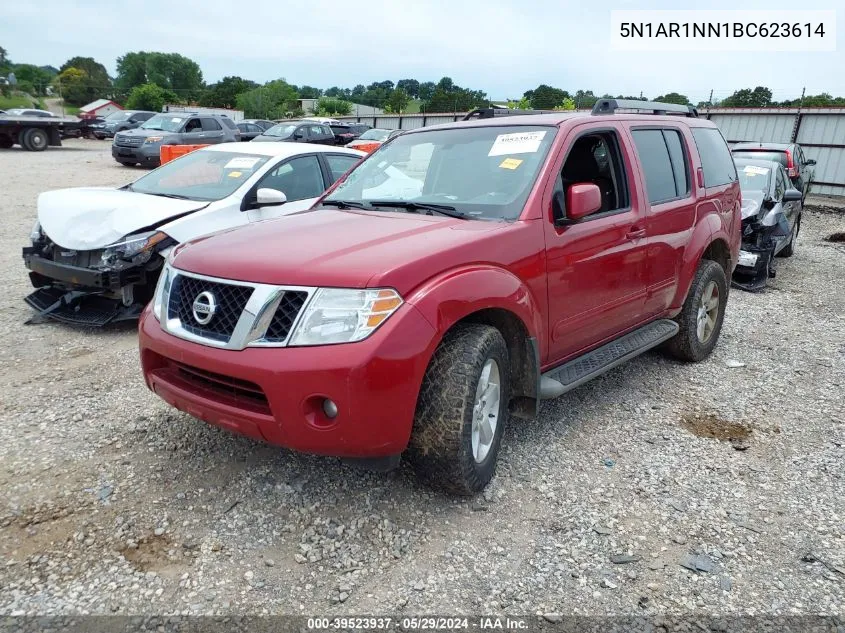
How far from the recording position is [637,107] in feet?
15.3

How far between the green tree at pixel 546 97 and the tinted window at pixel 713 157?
31.0 metres

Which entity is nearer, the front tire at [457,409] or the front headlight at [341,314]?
the front headlight at [341,314]

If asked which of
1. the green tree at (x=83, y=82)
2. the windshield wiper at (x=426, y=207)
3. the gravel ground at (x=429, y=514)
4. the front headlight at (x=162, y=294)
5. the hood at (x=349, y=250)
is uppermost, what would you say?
the green tree at (x=83, y=82)

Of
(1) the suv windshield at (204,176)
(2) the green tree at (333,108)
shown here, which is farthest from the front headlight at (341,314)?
(2) the green tree at (333,108)

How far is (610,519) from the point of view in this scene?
3055 mm

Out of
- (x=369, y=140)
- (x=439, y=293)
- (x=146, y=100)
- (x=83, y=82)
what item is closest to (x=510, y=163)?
(x=439, y=293)

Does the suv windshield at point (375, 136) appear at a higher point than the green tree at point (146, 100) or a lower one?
lower

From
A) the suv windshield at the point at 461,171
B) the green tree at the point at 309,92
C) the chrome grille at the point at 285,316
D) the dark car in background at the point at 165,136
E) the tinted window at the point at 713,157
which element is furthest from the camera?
the green tree at the point at 309,92

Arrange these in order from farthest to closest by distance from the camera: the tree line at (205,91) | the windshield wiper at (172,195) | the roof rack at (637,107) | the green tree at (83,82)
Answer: the green tree at (83,82), the tree line at (205,91), the windshield wiper at (172,195), the roof rack at (637,107)

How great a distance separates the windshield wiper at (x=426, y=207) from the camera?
11.2 ft

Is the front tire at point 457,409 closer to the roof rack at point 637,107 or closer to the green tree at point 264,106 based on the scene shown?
the roof rack at point 637,107

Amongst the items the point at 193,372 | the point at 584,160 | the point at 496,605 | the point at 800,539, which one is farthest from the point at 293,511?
the point at 584,160

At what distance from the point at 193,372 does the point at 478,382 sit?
1.32m

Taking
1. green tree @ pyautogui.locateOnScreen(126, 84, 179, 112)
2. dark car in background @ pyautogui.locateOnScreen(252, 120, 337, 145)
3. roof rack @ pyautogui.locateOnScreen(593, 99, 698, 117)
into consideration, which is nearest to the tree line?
green tree @ pyautogui.locateOnScreen(126, 84, 179, 112)
